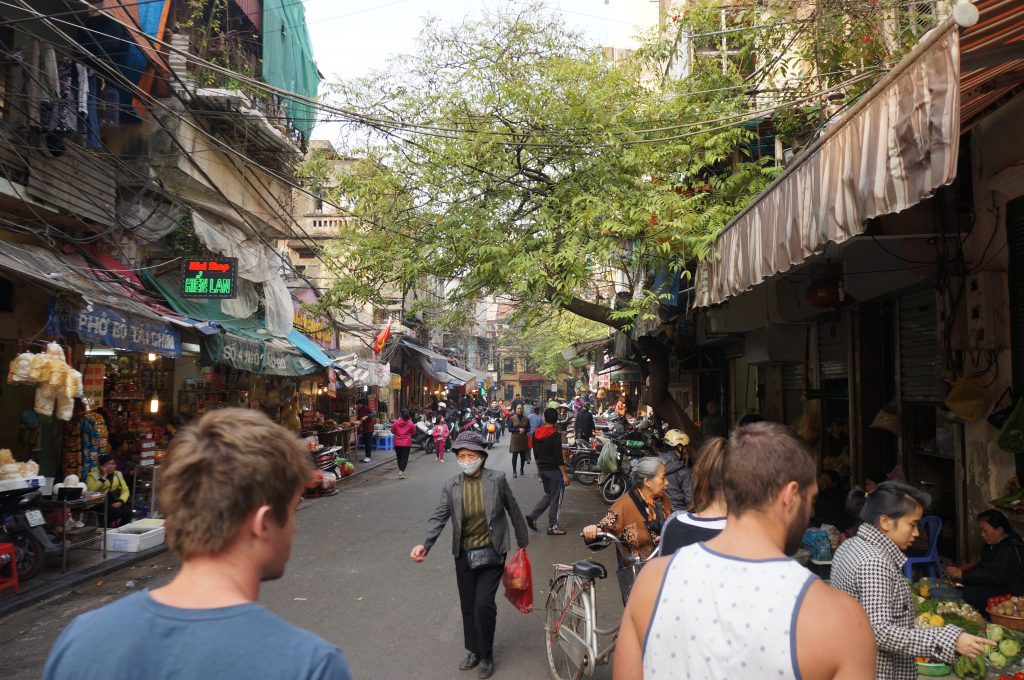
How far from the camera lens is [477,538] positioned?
18.3ft

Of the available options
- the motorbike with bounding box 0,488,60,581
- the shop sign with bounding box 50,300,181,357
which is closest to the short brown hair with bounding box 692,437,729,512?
the shop sign with bounding box 50,300,181,357

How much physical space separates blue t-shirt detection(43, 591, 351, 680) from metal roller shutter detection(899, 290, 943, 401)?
25.8 feet

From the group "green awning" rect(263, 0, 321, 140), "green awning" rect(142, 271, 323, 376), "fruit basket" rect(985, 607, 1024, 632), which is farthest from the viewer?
"green awning" rect(263, 0, 321, 140)

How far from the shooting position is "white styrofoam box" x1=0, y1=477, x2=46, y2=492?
7863 millimetres

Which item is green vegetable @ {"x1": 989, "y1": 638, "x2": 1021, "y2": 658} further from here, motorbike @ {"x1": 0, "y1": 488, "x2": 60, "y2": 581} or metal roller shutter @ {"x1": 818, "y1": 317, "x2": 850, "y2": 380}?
motorbike @ {"x1": 0, "y1": 488, "x2": 60, "y2": 581}

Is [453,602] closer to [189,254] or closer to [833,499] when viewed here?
[833,499]

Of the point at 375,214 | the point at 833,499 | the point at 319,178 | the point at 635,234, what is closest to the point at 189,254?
the point at 319,178

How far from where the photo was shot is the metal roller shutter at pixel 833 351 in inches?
413

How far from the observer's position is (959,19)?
3.11m

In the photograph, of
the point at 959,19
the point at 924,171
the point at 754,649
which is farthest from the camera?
the point at 924,171

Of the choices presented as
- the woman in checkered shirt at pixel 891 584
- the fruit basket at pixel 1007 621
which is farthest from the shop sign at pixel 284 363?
the woman in checkered shirt at pixel 891 584

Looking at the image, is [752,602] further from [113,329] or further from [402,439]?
[402,439]

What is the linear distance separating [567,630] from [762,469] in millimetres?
3443

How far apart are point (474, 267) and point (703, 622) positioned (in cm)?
980
